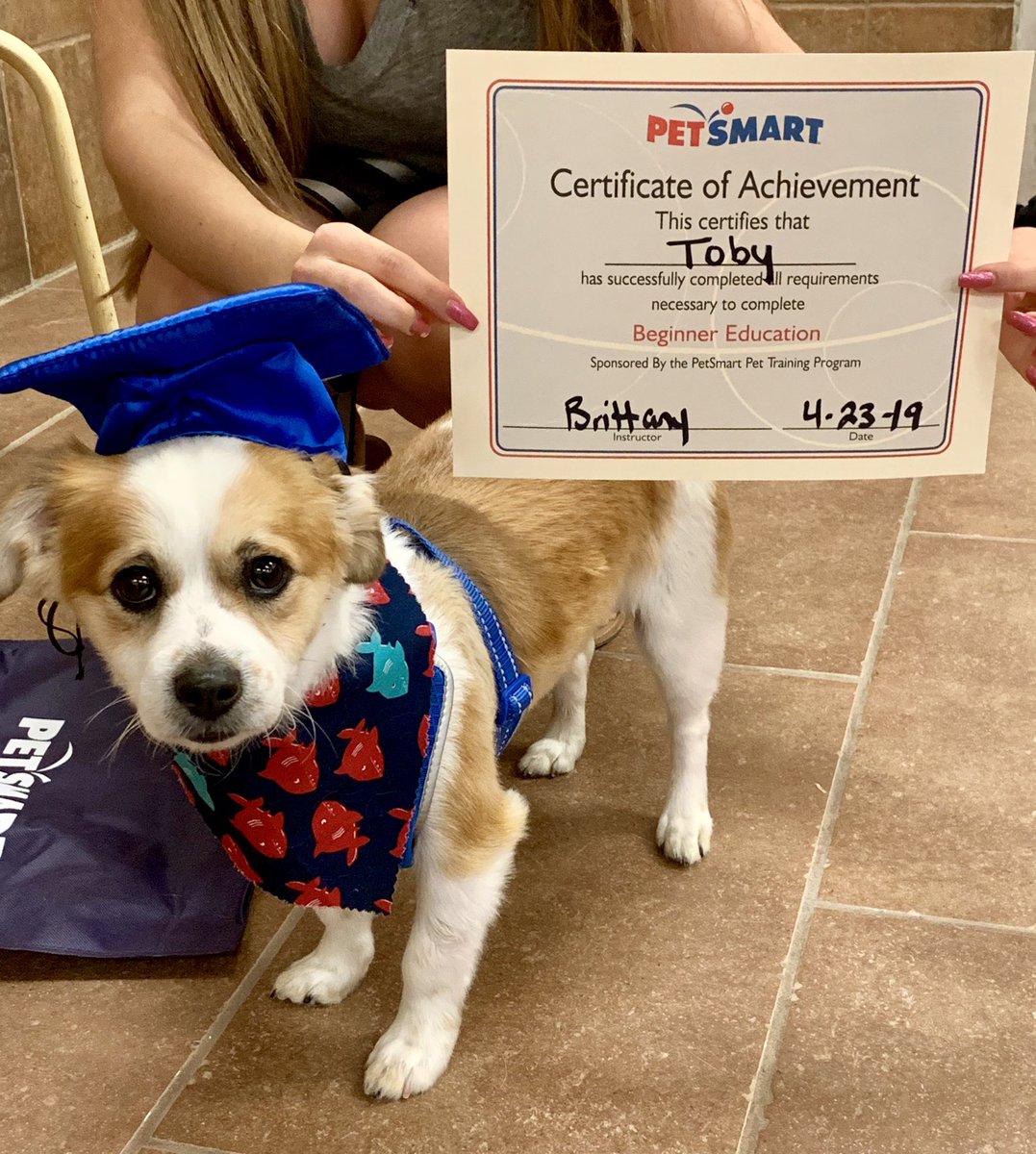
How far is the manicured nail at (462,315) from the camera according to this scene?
110 cm

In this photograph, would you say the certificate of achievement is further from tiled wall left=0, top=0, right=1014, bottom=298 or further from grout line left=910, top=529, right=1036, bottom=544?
tiled wall left=0, top=0, right=1014, bottom=298

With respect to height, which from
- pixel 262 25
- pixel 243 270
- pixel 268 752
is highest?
pixel 262 25

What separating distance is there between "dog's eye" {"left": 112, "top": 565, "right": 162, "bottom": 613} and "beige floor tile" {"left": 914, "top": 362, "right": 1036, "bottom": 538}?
1.56m

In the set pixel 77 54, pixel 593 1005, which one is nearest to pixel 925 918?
pixel 593 1005

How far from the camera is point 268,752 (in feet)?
3.79

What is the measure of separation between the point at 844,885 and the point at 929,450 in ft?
1.74

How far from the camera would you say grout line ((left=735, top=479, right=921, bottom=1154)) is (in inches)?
46.3

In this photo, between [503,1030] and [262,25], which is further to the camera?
[262,25]

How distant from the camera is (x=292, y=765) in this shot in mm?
1155

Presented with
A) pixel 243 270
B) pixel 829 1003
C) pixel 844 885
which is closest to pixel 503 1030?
pixel 829 1003

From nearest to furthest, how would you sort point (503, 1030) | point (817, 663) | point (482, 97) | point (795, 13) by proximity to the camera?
point (482, 97), point (503, 1030), point (817, 663), point (795, 13)

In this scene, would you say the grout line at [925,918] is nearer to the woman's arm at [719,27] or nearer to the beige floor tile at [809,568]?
the beige floor tile at [809,568]

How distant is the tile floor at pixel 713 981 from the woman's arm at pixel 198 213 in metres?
0.30

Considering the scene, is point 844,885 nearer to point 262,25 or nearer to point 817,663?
point 817,663
